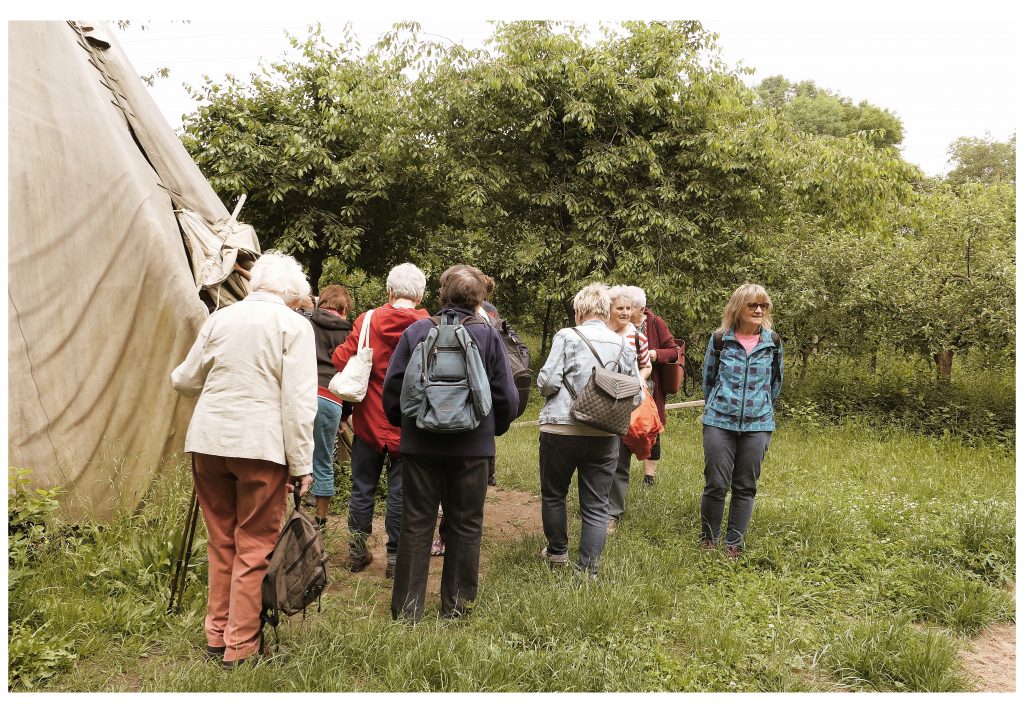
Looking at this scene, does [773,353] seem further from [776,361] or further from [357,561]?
[357,561]

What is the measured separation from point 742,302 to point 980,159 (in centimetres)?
3043

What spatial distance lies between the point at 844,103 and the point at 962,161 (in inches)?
213

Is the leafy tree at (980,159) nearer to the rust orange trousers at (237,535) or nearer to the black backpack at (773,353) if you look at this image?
the black backpack at (773,353)

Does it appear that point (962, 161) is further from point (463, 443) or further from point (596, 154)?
point (463, 443)

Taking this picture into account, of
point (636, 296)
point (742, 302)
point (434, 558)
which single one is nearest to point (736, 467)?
point (742, 302)

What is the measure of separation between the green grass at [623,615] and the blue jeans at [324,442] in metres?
0.96

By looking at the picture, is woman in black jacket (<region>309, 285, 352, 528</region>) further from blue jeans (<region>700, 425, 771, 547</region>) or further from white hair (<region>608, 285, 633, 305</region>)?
blue jeans (<region>700, 425, 771, 547</region>)

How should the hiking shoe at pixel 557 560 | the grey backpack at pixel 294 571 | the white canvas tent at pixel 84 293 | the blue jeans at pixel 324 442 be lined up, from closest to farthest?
the grey backpack at pixel 294 571, the hiking shoe at pixel 557 560, the white canvas tent at pixel 84 293, the blue jeans at pixel 324 442

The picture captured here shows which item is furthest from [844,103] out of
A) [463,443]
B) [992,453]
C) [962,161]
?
[463,443]

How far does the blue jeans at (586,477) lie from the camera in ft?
14.0

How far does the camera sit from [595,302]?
174 inches

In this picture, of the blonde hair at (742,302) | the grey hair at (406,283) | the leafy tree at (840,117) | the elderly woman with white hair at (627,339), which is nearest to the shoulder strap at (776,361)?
the blonde hair at (742,302)

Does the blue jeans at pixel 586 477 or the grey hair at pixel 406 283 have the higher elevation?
the grey hair at pixel 406 283

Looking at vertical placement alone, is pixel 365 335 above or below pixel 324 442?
above
